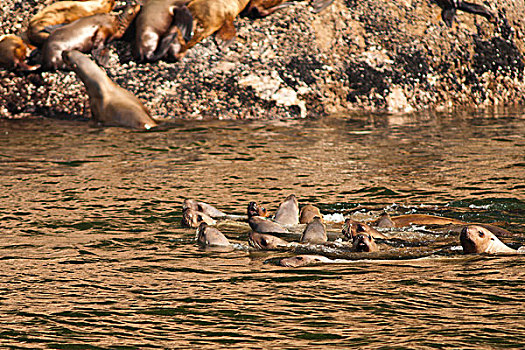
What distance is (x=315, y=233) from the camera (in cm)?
580

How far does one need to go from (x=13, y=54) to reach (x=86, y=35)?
4.08ft

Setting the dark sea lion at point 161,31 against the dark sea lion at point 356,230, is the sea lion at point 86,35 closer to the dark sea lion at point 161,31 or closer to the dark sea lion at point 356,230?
the dark sea lion at point 161,31

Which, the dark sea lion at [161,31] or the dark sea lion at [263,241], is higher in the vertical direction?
the dark sea lion at [161,31]

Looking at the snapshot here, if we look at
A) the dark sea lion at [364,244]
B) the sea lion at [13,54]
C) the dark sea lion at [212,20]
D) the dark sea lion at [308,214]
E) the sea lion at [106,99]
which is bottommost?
the dark sea lion at [364,244]

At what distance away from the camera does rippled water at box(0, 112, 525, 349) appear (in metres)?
3.95

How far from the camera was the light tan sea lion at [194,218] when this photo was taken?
628 centimetres

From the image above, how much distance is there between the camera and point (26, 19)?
1403 cm

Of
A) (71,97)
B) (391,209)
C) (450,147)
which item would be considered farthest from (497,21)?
(391,209)

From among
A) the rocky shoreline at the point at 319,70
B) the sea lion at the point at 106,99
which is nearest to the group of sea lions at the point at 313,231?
the sea lion at the point at 106,99

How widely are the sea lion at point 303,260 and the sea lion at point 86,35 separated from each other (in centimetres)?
886

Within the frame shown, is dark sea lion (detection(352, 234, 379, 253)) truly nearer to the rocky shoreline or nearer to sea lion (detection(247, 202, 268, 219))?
sea lion (detection(247, 202, 268, 219))

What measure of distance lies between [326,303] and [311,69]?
9253 mm

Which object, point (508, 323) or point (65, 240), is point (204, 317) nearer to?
point (508, 323)

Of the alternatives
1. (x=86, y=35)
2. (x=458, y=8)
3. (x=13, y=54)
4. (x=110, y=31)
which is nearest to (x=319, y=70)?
(x=458, y=8)
